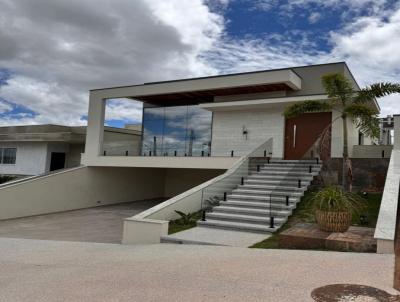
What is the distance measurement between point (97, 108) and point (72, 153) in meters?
7.51

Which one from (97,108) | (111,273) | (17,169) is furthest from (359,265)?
(17,169)

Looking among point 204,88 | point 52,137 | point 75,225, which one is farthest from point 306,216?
point 52,137

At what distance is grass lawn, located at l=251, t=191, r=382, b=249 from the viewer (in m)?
8.70

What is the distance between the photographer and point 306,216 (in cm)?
1069

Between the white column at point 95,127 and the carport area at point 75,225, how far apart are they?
3254 millimetres

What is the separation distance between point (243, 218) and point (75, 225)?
8.15 metres

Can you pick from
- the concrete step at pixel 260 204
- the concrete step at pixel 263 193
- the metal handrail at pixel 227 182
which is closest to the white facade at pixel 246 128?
the metal handrail at pixel 227 182

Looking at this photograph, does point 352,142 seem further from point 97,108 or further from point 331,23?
point 97,108

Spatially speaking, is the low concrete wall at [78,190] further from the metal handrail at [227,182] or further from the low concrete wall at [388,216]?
the low concrete wall at [388,216]

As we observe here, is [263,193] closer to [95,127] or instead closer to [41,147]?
[95,127]

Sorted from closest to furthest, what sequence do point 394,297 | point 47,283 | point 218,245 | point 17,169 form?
point 394,297, point 47,283, point 218,245, point 17,169

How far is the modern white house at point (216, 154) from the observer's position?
38.5ft

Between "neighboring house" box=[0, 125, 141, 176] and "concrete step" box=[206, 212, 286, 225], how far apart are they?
1473cm

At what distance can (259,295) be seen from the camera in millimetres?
4848
